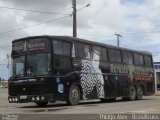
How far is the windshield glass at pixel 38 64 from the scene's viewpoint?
22881 mm

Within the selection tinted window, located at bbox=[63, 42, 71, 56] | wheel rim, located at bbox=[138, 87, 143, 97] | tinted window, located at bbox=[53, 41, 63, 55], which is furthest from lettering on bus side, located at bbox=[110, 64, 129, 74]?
tinted window, located at bbox=[53, 41, 63, 55]

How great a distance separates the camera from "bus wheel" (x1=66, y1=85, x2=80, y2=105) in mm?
24094

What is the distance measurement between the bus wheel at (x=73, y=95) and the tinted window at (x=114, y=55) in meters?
4.71

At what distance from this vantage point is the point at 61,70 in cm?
Result: 2361

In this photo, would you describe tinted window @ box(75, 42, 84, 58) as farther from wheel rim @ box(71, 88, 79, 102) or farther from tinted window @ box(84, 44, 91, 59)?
wheel rim @ box(71, 88, 79, 102)

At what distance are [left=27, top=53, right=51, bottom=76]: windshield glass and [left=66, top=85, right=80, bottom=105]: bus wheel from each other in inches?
84.5

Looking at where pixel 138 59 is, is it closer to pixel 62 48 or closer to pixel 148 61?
pixel 148 61

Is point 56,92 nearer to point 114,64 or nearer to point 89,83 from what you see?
point 89,83

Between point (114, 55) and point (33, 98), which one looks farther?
point (114, 55)

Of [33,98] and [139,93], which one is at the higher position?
[139,93]

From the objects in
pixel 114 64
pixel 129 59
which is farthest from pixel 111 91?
pixel 129 59

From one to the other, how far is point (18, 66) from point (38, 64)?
52.5 inches

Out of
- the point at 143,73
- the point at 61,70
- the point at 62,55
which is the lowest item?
the point at 61,70

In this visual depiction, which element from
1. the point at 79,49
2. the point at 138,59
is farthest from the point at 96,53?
the point at 138,59
